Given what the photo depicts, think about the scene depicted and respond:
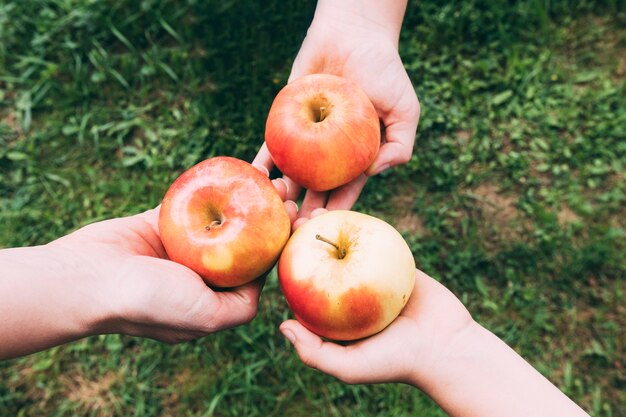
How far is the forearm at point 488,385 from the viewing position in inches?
72.1

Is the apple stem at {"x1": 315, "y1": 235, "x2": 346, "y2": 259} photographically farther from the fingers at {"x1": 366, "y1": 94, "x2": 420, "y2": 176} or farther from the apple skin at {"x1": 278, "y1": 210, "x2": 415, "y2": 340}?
the fingers at {"x1": 366, "y1": 94, "x2": 420, "y2": 176}

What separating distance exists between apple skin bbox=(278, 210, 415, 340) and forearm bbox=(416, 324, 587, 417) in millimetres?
286

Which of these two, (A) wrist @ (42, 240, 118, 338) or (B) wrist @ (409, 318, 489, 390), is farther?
(B) wrist @ (409, 318, 489, 390)

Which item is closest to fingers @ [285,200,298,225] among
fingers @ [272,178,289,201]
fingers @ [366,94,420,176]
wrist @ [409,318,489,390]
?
fingers @ [272,178,289,201]

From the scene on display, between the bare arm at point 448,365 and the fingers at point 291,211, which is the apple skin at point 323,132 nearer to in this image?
the fingers at point 291,211

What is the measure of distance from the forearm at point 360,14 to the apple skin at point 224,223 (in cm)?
110

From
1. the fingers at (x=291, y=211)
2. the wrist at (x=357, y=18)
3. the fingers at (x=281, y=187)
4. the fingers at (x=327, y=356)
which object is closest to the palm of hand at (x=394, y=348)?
the fingers at (x=327, y=356)

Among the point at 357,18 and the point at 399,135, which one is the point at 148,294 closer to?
the point at 399,135

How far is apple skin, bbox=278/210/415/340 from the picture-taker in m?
1.81

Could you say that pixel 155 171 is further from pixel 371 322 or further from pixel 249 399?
pixel 371 322

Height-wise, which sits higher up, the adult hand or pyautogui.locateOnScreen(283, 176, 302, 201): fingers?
the adult hand

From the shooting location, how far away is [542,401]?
1837 mm

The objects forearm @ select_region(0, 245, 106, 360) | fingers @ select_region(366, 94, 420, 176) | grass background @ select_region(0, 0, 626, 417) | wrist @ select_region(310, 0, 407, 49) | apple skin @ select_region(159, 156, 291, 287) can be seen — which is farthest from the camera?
grass background @ select_region(0, 0, 626, 417)

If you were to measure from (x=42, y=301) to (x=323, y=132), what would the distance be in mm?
1238
